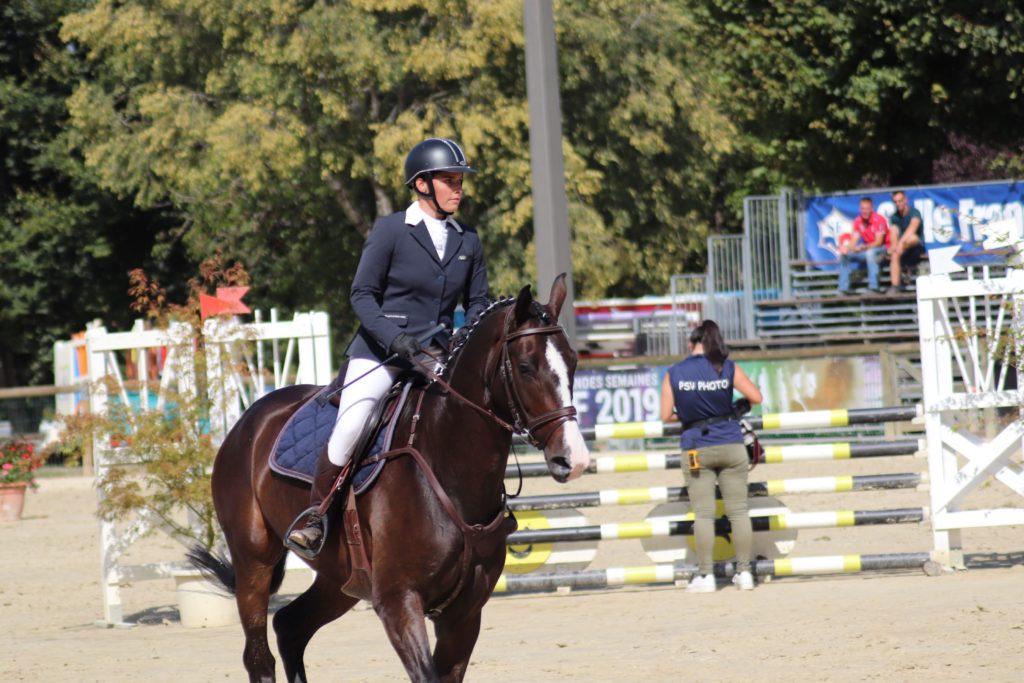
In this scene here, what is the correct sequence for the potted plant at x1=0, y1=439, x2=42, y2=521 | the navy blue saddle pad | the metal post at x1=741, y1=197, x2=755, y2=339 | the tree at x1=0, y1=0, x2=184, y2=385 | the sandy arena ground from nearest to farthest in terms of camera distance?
the navy blue saddle pad < the sandy arena ground < the potted plant at x1=0, y1=439, x2=42, y2=521 < the metal post at x1=741, y1=197, x2=755, y2=339 < the tree at x1=0, y1=0, x2=184, y2=385

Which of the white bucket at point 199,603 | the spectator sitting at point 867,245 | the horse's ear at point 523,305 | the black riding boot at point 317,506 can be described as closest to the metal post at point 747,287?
the spectator sitting at point 867,245

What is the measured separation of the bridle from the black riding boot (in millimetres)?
726

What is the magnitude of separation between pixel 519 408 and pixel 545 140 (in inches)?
226

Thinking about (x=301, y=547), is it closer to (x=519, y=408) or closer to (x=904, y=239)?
(x=519, y=408)

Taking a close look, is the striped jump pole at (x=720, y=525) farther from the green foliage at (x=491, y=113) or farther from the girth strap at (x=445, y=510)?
the green foliage at (x=491, y=113)

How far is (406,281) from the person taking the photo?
21.2 feet

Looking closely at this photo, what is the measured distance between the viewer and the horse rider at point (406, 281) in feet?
20.9

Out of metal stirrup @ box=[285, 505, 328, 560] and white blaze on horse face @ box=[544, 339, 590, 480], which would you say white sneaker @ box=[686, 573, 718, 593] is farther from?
white blaze on horse face @ box=[544, 339, 590, 480]

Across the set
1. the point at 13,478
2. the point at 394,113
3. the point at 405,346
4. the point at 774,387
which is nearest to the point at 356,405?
the point at 405,346

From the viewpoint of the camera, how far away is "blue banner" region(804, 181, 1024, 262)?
981 inches

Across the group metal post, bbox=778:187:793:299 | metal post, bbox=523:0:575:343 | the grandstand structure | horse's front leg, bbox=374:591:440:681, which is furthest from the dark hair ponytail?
metal post, bbox=778:187:793:299

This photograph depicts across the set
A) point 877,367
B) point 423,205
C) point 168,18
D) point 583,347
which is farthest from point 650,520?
point 168,18

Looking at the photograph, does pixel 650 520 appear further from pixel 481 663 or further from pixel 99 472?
pixel 99 472

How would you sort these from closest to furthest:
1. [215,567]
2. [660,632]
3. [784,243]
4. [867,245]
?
[215,567] < [660,632] < [867,245] < [784,243]
